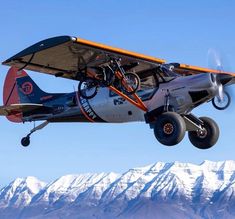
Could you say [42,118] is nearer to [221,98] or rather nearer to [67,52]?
[67,52]

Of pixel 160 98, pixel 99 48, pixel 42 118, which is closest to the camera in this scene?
pixel 99 48

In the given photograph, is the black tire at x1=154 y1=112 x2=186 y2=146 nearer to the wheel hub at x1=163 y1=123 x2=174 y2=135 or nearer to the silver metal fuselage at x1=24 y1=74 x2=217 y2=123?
the wheel hub at x1=163 y1=123 x2=174 y2=135

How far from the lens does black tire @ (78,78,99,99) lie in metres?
21.2

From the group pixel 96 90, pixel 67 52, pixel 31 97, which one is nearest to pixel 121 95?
pixel 96 90

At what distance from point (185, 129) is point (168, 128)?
23.0 inches

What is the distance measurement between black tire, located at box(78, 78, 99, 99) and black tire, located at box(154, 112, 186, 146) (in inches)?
109

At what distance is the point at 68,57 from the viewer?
68.2ft

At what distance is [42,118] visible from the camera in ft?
83.6

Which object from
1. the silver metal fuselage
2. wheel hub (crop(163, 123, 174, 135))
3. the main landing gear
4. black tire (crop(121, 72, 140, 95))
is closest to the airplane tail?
the silver metal fuselage

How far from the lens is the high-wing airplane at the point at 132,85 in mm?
19906

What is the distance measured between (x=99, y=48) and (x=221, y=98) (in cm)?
472

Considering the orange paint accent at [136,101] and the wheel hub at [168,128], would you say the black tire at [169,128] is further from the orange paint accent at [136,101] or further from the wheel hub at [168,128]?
the orange paint accent at [136,101]

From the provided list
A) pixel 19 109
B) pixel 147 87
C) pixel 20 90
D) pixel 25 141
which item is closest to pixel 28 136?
pixel 25 141

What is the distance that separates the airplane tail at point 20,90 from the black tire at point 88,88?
4.73 metres
